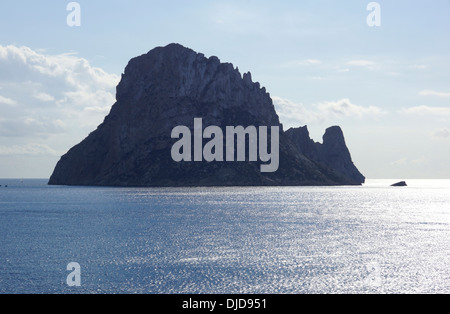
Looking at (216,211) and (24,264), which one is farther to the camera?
(216,211)

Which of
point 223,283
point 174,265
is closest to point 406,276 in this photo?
point 223,283

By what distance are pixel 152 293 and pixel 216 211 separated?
120m

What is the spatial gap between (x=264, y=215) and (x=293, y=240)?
60.7 m

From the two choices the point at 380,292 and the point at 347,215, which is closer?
the point at 380,292

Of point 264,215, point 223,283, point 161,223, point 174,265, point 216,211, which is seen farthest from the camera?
point 216,211

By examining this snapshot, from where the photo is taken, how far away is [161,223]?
13900 centimetres
